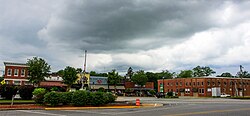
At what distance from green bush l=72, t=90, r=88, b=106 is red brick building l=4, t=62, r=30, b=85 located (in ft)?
148

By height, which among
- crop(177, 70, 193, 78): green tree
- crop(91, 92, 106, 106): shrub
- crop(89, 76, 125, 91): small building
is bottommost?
crop(91, 92, 106, 106): shrub

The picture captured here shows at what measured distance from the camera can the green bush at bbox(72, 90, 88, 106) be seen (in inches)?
986

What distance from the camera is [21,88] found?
32969 mm

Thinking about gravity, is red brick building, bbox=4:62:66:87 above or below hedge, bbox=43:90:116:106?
above

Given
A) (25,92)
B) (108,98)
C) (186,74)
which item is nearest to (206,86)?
(186,74)

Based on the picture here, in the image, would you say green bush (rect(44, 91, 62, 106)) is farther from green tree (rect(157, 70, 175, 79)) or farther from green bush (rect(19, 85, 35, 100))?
green tree (rect(157, 70, 175, 79))

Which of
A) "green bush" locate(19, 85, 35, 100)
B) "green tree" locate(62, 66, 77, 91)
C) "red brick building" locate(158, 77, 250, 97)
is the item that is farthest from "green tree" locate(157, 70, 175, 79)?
"green bush" locate(19, 85, 35, 100)

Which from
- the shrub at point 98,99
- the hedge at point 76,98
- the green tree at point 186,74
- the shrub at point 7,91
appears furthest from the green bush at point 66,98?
the green tree at point 186,74

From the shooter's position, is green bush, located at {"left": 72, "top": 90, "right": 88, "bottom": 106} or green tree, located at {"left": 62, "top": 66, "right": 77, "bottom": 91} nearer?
green bush, located at {"left": 72, "top": 90, "right": 88, "bottom": 106}

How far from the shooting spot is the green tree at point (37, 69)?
5697cm

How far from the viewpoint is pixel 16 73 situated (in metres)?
64.8

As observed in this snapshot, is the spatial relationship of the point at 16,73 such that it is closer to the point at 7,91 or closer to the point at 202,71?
the point at 7,91

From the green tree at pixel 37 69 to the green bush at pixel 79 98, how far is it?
3495cm

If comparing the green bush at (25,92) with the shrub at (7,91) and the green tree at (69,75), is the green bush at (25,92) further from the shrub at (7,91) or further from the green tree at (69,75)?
the green tree at (69,75)
